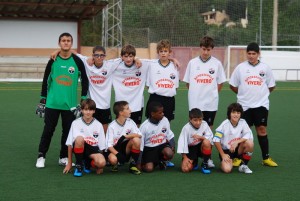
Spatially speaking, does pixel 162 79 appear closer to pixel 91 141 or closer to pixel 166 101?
pixel 166 101

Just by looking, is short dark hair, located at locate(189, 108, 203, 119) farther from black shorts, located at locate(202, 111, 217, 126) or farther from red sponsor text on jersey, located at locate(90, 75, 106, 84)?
red sponsor text on jersey, located at locate(90, 75, 106, 84)

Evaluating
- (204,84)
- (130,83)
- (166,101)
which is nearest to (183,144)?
(166,101)

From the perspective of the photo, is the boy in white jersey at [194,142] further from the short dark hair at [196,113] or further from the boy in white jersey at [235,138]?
the boy in white jersey at [235,138]

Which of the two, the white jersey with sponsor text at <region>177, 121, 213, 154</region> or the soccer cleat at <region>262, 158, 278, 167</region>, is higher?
the white jersey with sponsor text at <region>177, 121, 213, 154</region>

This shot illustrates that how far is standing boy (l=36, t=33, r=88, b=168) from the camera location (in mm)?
6871

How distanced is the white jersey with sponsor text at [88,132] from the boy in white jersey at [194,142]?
980 mm

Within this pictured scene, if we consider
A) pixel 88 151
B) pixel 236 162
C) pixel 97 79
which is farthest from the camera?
pixel 97 79

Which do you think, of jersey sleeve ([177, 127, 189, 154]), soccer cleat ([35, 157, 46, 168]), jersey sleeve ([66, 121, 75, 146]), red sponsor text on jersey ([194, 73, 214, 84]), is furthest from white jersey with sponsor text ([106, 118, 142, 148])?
red sponsor text on jersey ([194, 73, 214, 84])

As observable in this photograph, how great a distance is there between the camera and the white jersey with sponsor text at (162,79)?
7188 millimetres

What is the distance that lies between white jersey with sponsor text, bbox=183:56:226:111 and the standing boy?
143cm

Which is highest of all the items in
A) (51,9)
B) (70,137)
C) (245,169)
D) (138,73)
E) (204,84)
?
(51,9)

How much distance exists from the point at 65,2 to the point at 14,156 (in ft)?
59.9

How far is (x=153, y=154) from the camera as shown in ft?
22.3

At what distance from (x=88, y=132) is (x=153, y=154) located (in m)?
0.85
